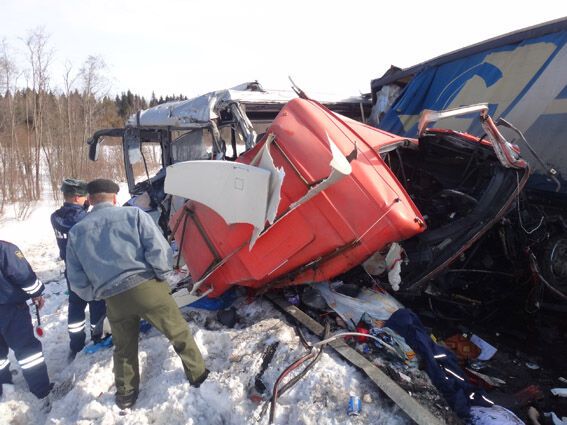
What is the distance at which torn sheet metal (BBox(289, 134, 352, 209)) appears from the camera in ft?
7.90

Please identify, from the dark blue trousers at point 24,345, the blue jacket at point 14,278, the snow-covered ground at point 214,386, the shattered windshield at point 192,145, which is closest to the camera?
the snow-covered ground at point 214,386

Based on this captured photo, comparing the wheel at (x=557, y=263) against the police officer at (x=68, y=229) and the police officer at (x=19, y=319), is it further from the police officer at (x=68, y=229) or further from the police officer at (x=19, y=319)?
the police officer at (x=19, y=319)

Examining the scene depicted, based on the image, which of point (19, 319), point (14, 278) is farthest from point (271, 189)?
point (19, 319)

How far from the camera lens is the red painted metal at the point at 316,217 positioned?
107 inches

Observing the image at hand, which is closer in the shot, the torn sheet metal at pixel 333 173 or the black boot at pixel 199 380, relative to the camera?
the torn sheet metal at pixel 333 173

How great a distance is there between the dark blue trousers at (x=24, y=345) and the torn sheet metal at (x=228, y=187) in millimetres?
1614

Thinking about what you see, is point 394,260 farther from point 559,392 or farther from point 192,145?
point 192,145

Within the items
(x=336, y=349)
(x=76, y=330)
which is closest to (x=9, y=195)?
(x=76, y=330)

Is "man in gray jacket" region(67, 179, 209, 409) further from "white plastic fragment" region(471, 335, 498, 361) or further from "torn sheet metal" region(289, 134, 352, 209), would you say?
"white plastic fragment" region(471, 335, 498, 361)

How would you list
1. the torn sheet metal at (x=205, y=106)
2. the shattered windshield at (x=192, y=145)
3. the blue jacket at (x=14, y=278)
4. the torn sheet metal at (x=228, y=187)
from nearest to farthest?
the torn sheet metal at (x=228, y=187)
the blue jacket at (x=14, y=278)
the torn sheet metal at (x=205, y=106)
the shattered windshield at (x=192, y=145)

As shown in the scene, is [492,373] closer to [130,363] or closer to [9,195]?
[130,363]

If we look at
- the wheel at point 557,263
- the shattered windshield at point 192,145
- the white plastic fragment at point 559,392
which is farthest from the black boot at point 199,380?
the wheel at point 557,263

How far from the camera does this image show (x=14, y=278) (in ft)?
9.34

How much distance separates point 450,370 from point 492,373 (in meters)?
0.83
